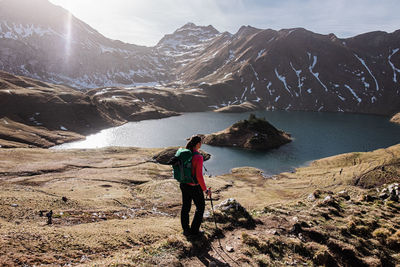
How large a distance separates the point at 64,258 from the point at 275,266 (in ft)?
33.2

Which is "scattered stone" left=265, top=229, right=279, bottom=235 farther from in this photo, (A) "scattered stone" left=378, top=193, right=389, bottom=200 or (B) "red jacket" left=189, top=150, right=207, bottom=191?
(A) "scattered stone" left=378, top=193, right=389, bottom=200

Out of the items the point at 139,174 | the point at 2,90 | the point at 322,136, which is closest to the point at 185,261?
the point at 139,174

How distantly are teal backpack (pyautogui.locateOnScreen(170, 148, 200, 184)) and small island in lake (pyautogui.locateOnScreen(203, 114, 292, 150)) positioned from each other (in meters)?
105

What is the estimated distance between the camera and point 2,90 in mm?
130875

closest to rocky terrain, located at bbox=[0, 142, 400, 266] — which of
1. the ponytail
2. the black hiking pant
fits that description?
the black hiking pant

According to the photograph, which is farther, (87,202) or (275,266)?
(87,202)

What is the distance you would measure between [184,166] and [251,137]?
109938mm

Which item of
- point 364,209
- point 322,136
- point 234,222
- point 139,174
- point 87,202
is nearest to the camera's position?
point 234,222

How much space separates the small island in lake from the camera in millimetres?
115062

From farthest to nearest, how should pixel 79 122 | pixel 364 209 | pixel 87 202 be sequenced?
1. pixel 79 122
2. pixel 87 202
3. pixel 364 209

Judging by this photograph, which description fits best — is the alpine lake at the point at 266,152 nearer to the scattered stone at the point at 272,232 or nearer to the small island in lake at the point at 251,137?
the small island in lake at the point at 251,137

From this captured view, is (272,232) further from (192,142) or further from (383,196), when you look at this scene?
(383,196)

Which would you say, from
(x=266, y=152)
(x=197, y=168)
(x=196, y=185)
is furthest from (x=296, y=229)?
(x=266, y=152)

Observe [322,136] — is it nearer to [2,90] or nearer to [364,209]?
[364,209]
